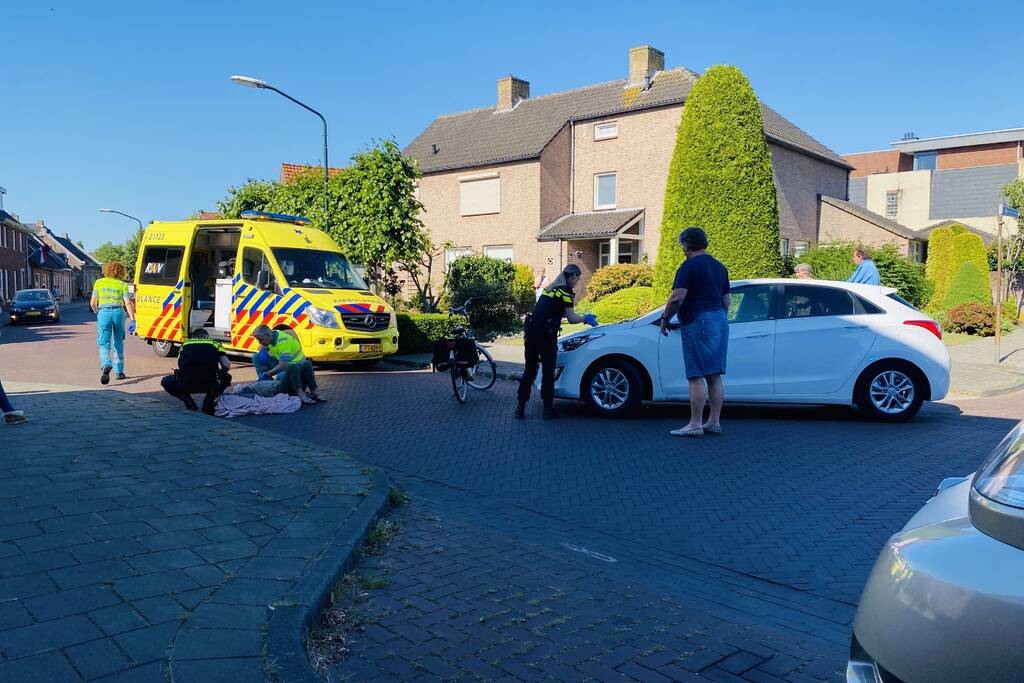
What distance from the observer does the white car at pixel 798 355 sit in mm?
8625

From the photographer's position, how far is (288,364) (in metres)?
9.95

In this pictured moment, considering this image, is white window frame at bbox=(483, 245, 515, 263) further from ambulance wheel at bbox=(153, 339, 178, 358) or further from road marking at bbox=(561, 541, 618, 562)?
road marking at bbox=(561, 541, 618, 562)

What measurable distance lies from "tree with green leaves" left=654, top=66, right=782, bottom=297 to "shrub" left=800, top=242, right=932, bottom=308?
1.74 m

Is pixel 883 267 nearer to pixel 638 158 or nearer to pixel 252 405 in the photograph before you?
pixel 638 158

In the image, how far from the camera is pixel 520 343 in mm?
19531

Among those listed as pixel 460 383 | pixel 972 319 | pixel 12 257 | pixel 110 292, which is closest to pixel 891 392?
pixel 460 383

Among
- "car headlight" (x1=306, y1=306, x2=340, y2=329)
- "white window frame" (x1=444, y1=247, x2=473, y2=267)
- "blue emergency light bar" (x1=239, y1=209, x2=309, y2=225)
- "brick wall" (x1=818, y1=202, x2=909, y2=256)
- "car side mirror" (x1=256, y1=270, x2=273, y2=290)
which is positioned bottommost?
"car headlight" (x1=306, y1=306, x2=340, y2=329)

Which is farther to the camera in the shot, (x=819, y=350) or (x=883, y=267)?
(x=883, y=267)

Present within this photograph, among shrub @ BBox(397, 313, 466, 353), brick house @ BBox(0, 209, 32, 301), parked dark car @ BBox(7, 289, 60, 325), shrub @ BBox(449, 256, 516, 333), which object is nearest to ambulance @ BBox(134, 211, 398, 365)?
shrub @ BBox(397, 313, 466, 353)

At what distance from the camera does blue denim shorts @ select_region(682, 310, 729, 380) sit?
7.73 meters

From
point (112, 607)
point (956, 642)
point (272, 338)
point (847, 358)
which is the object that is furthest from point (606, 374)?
point (956, 642)

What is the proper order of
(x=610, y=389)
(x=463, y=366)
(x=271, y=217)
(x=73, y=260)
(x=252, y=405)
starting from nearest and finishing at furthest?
(x=610, y=389) → (x=252, y=405) → (x=463, y=366) → (x=271, y=217) → (x=73, y=260)

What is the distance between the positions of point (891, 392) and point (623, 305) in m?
14.0

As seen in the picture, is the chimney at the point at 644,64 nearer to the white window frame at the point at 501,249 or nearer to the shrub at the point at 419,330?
the white window frame at the point at 501,249
